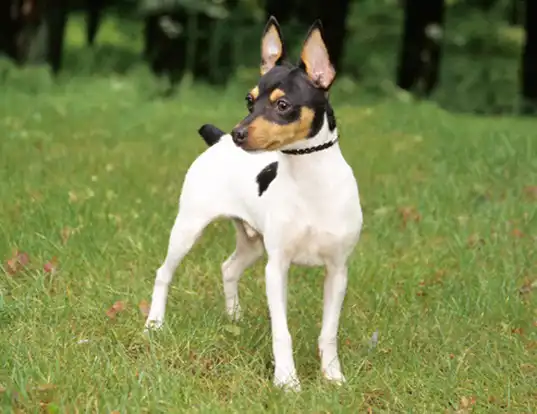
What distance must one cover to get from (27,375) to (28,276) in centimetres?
175

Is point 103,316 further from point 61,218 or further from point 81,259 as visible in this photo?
point 61,218

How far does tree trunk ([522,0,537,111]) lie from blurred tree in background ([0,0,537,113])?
2 centimetres

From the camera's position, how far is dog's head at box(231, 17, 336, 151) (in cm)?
446

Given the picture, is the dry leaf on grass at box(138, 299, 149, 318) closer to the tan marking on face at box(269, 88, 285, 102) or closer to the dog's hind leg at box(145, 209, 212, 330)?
the dog's hind leg at box(145, 209, 212, 330)

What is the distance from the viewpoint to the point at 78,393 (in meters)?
4.46

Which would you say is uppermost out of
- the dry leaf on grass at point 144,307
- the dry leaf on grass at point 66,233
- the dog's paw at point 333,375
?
the dog's paw at point 333,375

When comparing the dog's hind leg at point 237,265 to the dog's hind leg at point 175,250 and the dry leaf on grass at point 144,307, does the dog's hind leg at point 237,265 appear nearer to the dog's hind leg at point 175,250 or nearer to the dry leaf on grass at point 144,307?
the dog's hind leg at point 175,250

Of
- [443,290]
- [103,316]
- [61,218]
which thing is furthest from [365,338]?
[61,218]

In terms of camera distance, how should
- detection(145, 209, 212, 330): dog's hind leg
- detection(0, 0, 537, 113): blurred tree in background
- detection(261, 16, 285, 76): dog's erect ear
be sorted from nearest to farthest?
detection(261, 16, 285, 76): dog's erect ear
detection(145, 209, 212, 330): dog's hind leg
detection(0, 0, 537, 113): blurred tree in background

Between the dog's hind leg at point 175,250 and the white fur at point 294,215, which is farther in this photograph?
the dog's hind leg at point 175,250

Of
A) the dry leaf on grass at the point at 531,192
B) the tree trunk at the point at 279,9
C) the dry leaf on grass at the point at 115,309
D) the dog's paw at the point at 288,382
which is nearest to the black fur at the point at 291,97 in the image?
the dog's paw at the point at 288,382

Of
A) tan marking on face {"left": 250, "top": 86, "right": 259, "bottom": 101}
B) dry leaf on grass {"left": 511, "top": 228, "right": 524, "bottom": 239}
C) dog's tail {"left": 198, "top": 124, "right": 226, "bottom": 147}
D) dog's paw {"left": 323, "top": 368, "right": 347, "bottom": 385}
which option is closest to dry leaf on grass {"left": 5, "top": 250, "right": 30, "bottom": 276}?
dog's tail {"left": 198, "top": 124, "right": 226, "bottom": 147}

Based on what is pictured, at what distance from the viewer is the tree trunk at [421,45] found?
18.4 m

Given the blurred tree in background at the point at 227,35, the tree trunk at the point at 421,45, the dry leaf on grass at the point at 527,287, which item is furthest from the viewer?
the tree trunk at the point at 421,45
